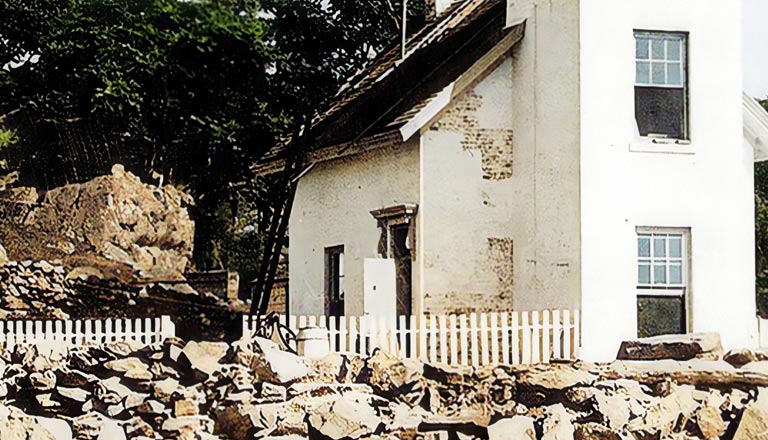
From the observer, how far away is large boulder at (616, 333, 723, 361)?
55.8 ft

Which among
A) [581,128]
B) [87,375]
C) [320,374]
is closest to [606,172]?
[581,128]

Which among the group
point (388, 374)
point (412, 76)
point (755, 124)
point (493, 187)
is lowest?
point (388, 374)

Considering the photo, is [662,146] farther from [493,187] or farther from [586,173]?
[493,187]

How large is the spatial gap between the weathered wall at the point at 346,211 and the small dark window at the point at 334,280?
12 centimetres

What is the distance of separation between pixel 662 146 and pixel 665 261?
61.8 inches

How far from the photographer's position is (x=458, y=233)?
19922mm

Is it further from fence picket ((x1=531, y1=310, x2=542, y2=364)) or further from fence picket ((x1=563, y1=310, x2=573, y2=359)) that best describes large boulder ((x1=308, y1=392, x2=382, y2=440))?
fence picket ((x1=563, y1=310, x2=573, y2=359))

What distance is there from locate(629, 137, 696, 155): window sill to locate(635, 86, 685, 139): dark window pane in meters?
→ 0.11

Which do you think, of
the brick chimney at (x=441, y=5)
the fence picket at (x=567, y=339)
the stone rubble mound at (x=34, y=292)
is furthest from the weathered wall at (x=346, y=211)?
the stone rubble mound at (x=34, y=292)

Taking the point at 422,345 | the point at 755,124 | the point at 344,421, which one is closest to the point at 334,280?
the point at 422,345

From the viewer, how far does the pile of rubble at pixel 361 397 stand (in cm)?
1474

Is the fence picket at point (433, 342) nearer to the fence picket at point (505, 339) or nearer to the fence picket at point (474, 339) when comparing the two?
the fence picket at point (474, 339)

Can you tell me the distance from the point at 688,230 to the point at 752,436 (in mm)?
4450

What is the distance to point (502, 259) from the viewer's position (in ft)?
65.4
